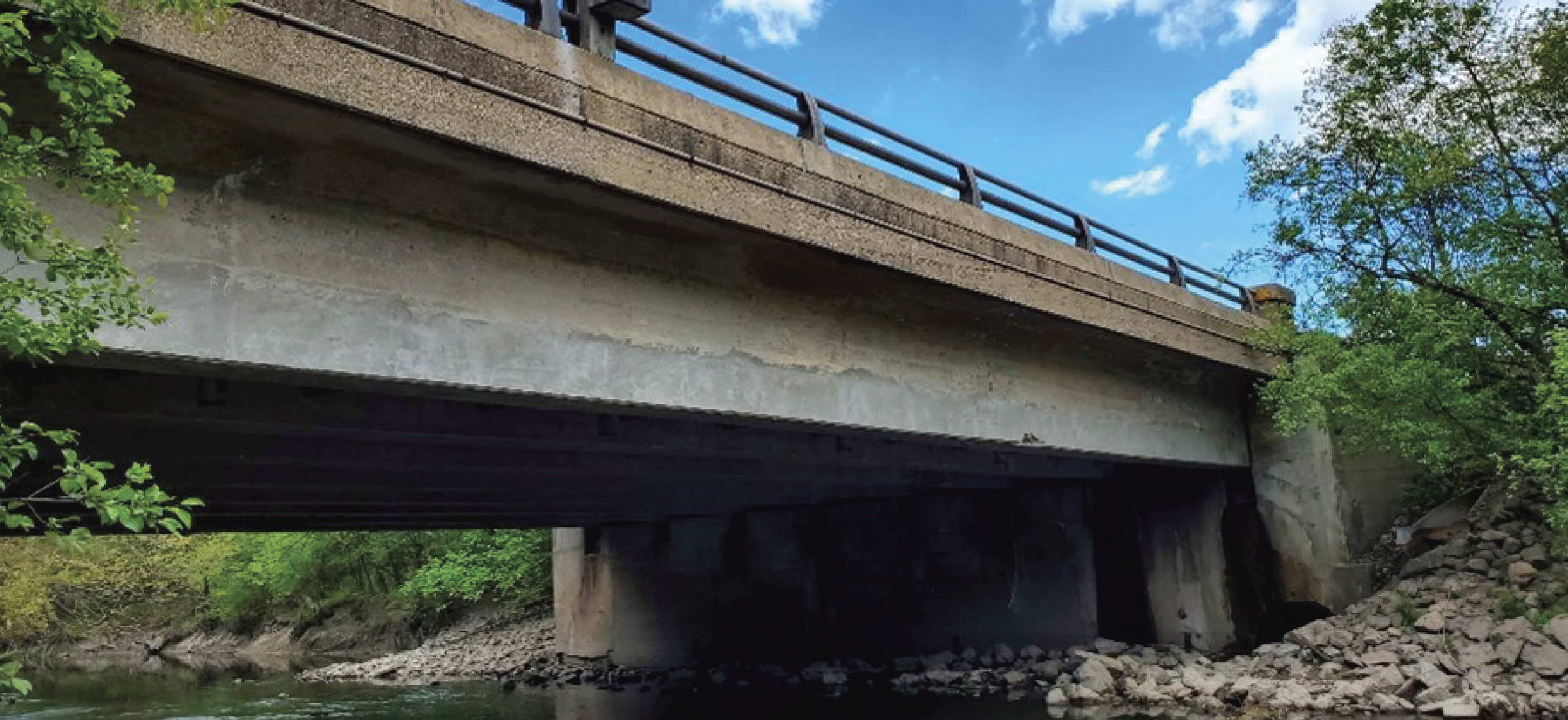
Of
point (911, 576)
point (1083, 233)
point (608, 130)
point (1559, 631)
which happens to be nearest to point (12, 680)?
point (608, 130)

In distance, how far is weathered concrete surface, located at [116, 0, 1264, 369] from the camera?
5.86 metres

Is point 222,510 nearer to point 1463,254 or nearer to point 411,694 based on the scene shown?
point 411,694

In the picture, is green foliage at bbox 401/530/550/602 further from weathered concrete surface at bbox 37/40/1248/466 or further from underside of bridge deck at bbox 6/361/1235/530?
weathered concrete surface at bbox 37/40/1248/466

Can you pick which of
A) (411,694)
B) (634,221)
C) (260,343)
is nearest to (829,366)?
(634,221)

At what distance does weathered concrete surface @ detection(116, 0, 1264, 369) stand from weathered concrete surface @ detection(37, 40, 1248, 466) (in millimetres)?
127

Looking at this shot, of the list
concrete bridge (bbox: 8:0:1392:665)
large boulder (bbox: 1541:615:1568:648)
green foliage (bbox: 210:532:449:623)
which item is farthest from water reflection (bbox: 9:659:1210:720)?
green foliage (bbox: 210:532:449:623)

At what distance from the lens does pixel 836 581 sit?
22.9 m

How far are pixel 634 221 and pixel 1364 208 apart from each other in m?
12.4

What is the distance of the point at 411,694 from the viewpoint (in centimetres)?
2339

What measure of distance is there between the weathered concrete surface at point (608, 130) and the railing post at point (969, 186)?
35 cm

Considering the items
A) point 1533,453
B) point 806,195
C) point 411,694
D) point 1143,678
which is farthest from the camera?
point 411,694

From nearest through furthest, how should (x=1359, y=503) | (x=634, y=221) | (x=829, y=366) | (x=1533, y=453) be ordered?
(x=634, y=221)
(x=829, y=366)
(x=1533, y=453)
(x=1359, y=503)

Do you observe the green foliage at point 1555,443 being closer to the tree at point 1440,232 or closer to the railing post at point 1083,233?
the tree at point 1440,232

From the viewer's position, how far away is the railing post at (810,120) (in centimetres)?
996
